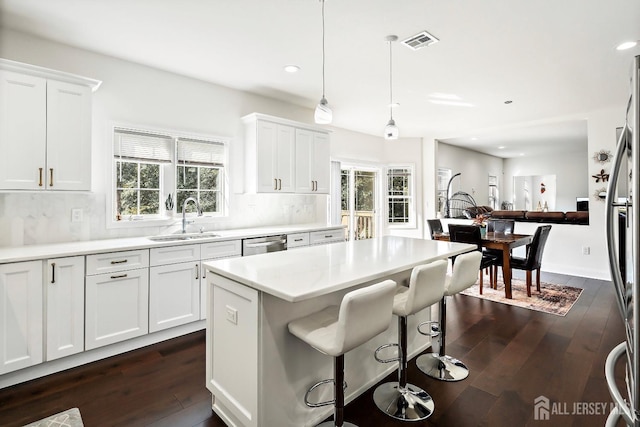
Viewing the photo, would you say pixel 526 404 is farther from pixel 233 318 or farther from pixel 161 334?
pixel 161 334

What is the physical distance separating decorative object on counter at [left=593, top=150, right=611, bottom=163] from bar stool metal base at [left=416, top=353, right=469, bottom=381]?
178 inches

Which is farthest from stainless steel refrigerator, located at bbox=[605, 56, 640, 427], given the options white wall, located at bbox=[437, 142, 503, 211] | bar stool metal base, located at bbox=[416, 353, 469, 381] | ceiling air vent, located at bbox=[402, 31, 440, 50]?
white wall, located at bbox=[437, 142, 503, 211]

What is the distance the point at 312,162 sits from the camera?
4727 mm

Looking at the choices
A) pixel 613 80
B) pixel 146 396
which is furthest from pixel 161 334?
pixel 613 80

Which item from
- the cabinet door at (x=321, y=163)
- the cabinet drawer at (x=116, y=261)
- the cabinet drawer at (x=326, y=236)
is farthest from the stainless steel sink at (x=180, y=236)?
the cabinet door at (x=321, y=163)

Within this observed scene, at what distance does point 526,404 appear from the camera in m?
2.12

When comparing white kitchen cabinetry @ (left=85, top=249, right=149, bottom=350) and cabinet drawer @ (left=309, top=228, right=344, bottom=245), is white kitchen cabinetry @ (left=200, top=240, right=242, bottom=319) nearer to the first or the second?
white kitchen cabinetry @ (left=85, top=249, right=149, bottom=350)

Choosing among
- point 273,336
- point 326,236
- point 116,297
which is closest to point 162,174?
point 116,297

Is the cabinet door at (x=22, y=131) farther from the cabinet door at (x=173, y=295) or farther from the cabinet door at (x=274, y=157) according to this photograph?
the cabinet door at (x=274, y=157)

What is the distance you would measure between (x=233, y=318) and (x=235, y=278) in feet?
0.81

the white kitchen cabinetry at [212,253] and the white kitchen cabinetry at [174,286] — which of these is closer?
the white kitchen cabinetry at [174,286]

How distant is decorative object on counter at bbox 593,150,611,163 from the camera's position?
5051 millimetres

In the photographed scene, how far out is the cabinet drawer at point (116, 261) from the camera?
2629 millimetres

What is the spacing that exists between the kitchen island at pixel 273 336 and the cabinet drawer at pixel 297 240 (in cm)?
169
